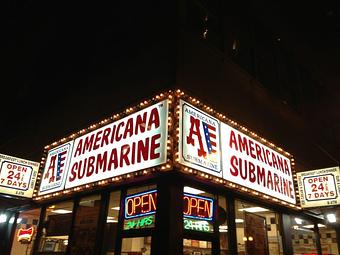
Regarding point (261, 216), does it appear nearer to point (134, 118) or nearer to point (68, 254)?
point (134, 118)

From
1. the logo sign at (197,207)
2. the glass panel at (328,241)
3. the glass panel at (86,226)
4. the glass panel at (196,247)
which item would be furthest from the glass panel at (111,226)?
the glass panel at (328,241)

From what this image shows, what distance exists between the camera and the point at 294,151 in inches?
409

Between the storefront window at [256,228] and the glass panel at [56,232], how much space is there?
4160mm

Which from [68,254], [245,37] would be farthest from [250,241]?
[245,37]

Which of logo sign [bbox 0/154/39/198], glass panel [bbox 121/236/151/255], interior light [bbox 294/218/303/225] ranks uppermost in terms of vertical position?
logo sign [bbox 0/154/39/198]

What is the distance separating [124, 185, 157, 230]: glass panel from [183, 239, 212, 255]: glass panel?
2.79 metres

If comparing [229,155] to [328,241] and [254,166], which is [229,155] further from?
[328,241]

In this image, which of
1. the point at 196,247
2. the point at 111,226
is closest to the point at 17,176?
the point at 111,226

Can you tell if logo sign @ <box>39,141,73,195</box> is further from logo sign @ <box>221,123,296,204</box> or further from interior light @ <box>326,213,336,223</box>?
interior light @ <box>326,213,336,223</box>

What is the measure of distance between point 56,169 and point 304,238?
8.24 metres

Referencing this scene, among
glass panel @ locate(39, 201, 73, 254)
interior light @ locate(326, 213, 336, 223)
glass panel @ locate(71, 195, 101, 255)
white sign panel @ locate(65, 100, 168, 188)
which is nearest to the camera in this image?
white sign panel @ locate(65, 100, 168, 188)

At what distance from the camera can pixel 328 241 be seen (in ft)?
40.1

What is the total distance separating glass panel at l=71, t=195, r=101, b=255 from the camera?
6.48 meters

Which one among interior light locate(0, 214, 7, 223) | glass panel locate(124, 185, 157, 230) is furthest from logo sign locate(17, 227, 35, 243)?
glass panel locate(124, 185, 157, 230)
